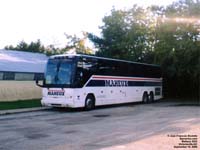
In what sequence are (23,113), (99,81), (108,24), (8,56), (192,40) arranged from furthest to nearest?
(108,24) → (8,56) → (192,40) → (99,81) → (23,113)

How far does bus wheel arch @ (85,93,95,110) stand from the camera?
2192 cm

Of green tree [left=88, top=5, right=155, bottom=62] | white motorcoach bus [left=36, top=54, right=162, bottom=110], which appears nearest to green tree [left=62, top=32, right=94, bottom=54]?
green tree [left=88, top=5, right=155, bottom=62]

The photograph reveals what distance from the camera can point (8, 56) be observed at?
104 ft

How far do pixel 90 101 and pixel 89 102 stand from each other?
5.3 inches

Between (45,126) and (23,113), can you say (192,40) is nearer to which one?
(23,113)

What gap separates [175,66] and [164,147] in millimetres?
21412

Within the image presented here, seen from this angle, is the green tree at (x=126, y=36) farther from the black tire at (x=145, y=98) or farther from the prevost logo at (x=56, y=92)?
the prevost logo at (x=56, y=92)

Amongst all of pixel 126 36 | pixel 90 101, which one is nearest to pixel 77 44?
pixel 126 36

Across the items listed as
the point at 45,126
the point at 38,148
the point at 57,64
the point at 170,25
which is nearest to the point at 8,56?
the point at 57,64

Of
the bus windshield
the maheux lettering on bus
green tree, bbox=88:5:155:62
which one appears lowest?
the maheux lettering on bus

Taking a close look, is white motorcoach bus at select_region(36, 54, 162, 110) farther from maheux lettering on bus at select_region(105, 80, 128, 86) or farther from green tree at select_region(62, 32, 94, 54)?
green tree at select_region(62, 32, 94, 54)

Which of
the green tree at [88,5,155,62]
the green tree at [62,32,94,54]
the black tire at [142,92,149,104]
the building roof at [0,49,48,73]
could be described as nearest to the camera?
the building roof at [0,49,48,73]

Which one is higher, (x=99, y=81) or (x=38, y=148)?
(x=99, y=81)

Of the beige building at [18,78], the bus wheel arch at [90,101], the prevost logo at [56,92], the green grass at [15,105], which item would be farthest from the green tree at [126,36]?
the prevost logo at [56,92]
